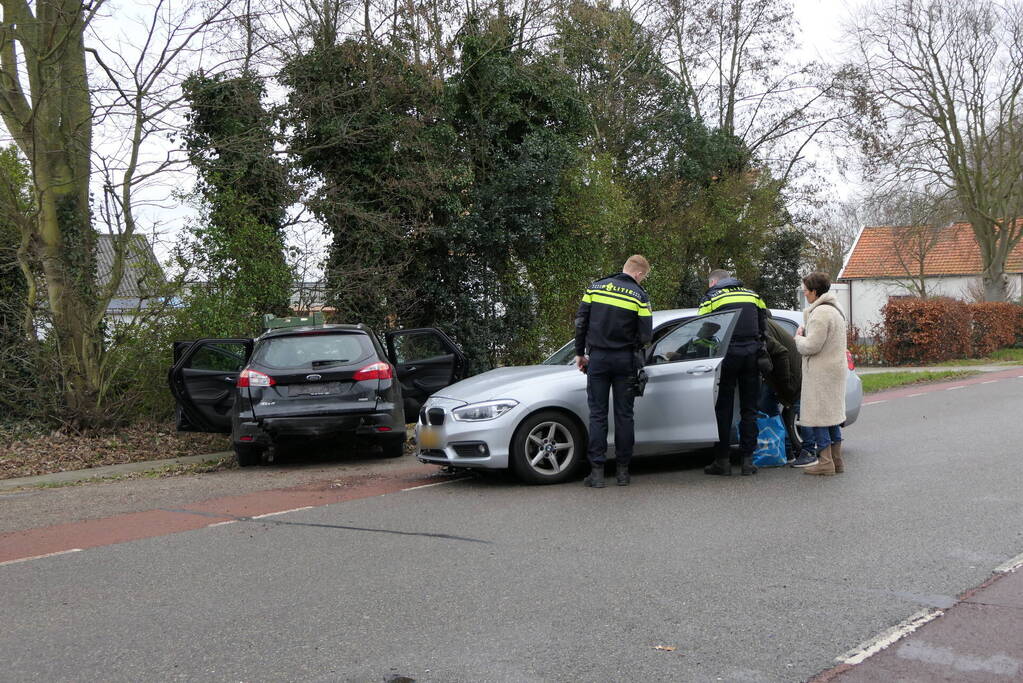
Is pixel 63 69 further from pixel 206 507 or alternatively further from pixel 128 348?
pixel 206 507

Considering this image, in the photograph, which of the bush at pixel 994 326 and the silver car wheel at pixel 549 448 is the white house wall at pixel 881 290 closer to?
the bush at pixel 994 326

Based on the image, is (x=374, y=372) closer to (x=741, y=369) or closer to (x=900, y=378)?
(x=741, y=369)

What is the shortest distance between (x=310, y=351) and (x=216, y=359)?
8.08 feet

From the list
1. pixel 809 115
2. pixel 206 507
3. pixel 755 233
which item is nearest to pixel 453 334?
pixel 206 507

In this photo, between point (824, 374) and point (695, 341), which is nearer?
point (824, 374)

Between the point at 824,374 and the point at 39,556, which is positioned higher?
the point at 824,374

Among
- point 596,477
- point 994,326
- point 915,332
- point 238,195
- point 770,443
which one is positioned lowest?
point 596,477

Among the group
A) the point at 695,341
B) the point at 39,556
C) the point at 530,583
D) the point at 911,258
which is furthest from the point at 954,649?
the point at 911,258

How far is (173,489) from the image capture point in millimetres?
9523

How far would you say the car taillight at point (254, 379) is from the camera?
1059 cm

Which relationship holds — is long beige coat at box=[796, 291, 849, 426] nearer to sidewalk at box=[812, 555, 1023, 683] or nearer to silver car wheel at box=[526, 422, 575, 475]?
silver car wheel at box=[526, 422, 575, 475]

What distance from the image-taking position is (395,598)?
5.23 metres

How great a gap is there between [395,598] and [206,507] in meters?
3.67

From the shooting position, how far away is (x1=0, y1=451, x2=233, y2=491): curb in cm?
1054
